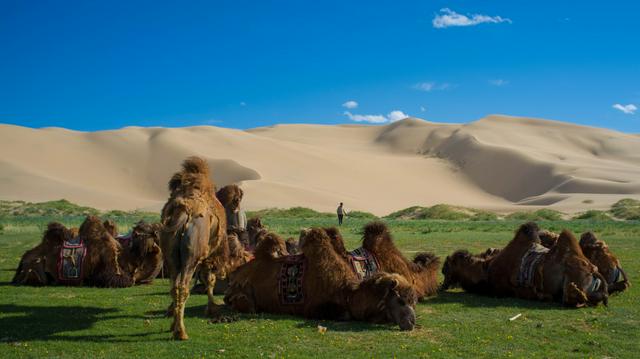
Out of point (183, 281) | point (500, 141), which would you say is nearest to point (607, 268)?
point (183, 281)

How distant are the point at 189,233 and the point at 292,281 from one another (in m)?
1.80

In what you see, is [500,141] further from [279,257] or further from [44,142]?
[279,257]

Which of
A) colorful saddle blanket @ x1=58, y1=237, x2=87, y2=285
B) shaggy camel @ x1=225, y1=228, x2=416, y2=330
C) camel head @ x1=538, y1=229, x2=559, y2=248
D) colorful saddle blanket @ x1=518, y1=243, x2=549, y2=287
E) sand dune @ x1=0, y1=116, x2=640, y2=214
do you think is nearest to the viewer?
shaggy camel @ x1=225, y1=228, x2=416, y2=330

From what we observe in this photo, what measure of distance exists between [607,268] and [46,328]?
8.92 m

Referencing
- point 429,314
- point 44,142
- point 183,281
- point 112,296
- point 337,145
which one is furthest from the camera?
point 337,145

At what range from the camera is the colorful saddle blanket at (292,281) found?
8578 millimetres

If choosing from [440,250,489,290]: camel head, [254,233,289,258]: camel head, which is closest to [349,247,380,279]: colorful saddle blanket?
[254,233,289,258]: camel head

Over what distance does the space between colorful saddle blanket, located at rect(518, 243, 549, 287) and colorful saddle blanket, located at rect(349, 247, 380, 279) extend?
9.35 ft

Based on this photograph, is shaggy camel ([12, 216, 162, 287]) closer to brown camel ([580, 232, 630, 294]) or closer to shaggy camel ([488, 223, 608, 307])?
shaggy camel ([488, 223, 608, 307])

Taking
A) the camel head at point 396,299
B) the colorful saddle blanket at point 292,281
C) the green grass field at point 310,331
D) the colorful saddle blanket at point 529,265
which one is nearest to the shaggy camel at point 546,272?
the colorful saddle blanket at point 529,265

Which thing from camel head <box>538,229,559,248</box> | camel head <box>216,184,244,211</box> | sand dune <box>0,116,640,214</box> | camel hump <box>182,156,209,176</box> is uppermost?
sand dune <box>0,116,640,214</box>

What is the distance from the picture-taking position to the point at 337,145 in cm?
13450

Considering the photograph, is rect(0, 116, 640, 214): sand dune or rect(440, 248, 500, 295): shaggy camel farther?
rect(0, 116, 640, 214): sand dune

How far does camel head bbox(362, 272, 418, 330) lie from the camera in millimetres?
7832
